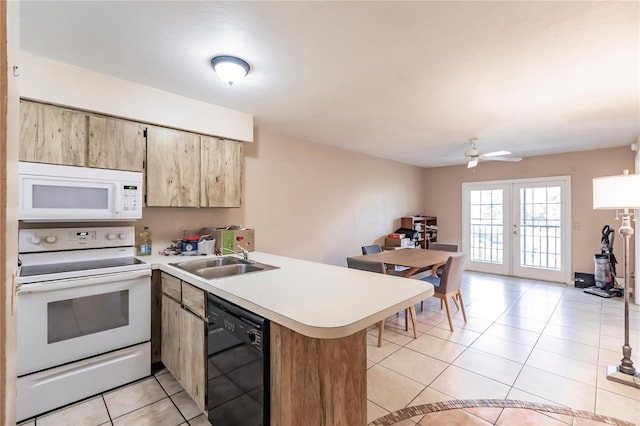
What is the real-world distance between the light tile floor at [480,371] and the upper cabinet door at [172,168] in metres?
1.46

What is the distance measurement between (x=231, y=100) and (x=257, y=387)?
247cm

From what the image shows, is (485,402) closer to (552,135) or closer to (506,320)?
(506,320)

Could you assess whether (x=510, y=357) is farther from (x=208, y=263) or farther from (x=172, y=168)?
(x=172, y=168)

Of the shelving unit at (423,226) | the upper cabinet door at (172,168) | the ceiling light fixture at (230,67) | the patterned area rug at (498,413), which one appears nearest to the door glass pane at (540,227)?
the shelving unit at (423,226)

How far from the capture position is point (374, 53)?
200cm

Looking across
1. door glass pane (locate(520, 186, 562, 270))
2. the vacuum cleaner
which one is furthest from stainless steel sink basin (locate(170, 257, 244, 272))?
door glass pane (locate(520, 186, 562, 270))

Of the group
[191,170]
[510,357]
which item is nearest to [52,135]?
[191,170]

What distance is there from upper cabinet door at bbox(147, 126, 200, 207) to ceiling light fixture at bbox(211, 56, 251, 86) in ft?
2.80

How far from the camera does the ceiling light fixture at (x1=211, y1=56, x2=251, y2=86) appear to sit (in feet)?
6.71

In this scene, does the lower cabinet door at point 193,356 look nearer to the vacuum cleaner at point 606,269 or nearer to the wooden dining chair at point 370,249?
the wooden dining chair at point 370,249

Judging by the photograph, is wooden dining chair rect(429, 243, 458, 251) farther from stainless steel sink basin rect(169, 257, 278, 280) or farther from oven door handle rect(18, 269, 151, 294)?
oven door handle rect(18, 269, 151, 294)

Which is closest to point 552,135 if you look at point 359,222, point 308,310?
point 359,222

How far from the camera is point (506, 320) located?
3.54m

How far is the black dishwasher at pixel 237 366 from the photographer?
132cm
